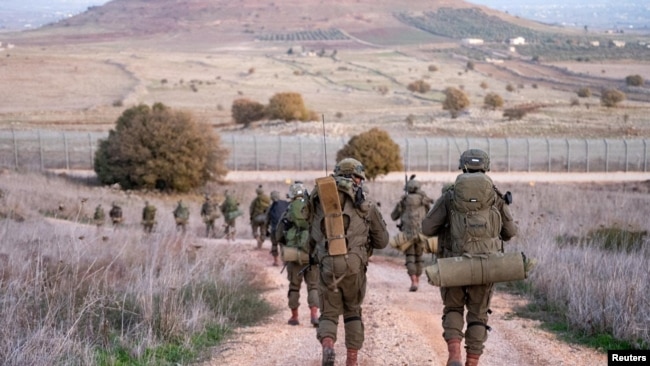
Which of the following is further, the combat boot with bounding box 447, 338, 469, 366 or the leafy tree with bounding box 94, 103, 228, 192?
the leafy tree with bounding box 94, 103, 228, 192

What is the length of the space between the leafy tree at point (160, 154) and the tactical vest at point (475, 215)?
84.4 feet

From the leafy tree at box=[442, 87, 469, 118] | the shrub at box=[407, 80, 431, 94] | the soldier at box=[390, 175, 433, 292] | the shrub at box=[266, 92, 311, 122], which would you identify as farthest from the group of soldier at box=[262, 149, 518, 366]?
the shrub at box=[407, 80, 431, 94]

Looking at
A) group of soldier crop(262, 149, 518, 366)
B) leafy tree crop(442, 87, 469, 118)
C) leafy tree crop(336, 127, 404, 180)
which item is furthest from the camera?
leafy tree crop(442, 87, 469, 118)

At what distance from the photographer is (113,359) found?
24.6 ft

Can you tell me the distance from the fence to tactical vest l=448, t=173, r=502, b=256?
2768 cm

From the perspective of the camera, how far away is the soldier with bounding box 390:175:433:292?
12.8 m

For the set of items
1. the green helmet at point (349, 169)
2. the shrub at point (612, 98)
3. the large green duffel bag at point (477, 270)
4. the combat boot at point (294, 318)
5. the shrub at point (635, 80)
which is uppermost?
the green helmet at point (349, 169)

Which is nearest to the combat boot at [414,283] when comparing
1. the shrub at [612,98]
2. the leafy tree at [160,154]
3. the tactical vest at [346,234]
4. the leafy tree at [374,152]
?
the tactical vest at [346,234]

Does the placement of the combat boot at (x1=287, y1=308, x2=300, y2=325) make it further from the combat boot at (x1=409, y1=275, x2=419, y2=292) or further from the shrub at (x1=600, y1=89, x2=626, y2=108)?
the shrub at (x1=600, y1=89, x2=626, y2=108)

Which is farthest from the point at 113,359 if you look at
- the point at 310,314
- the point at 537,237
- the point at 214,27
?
the point at 214,27

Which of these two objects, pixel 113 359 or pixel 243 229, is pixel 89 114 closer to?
pixel 243 229

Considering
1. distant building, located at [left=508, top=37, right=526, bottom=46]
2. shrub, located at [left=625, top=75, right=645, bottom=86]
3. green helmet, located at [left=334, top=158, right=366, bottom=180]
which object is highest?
distant building, located at [left=508, top=37, right=526, bottom=46]

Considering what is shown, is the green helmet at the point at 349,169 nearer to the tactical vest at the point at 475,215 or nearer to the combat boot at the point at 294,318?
the tactical vest at the point at 475,215

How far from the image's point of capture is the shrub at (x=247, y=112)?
171 ft
